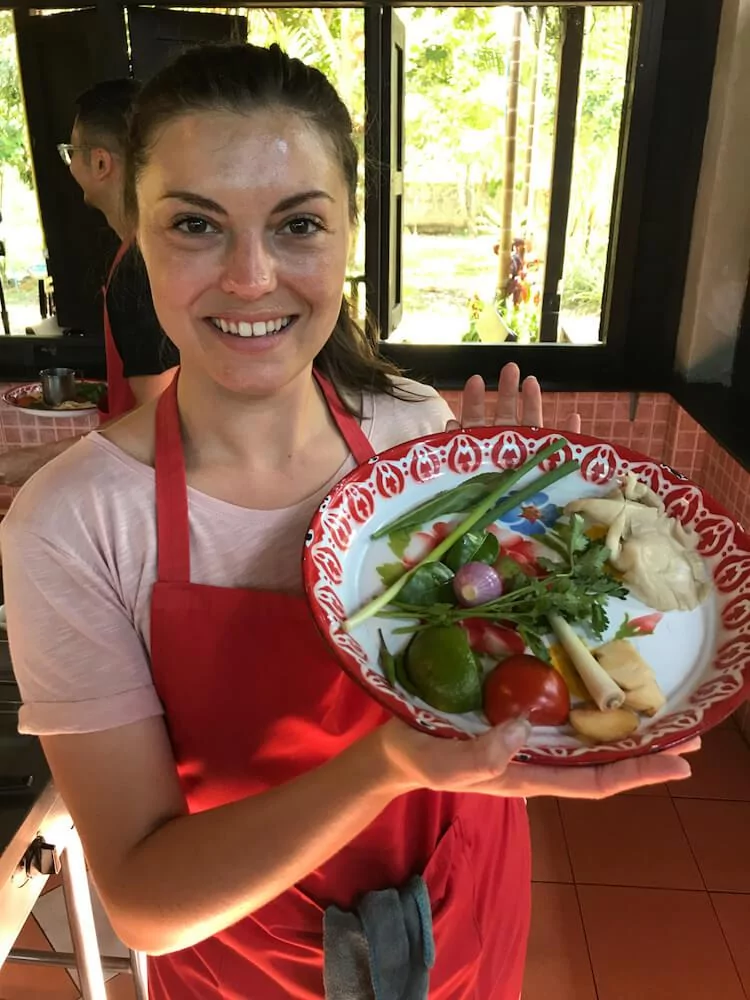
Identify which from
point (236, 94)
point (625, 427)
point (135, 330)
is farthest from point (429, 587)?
point (625, 427)

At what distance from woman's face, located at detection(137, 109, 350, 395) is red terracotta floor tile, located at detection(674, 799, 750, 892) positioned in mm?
1918

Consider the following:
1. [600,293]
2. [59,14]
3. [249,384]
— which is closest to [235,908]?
[249,384]

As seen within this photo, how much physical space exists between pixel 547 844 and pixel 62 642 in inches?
69.9

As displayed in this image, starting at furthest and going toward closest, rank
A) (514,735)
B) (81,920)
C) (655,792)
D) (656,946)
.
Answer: (655,792) < (656,946) < (81,920) < (514,735)

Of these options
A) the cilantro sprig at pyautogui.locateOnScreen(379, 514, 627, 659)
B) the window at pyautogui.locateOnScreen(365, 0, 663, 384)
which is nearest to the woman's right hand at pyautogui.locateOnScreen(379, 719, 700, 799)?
the cilantro sprig at pyautogui.locateOnScreen(379, 514, 627, 659)

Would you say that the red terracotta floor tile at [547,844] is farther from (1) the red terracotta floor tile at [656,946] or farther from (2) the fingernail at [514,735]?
(2) the fingernail at [514,735]

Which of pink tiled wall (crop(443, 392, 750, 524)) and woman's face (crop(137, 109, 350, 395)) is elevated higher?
woman's face (crop(137, 109, 350, 395))

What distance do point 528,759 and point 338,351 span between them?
2.13 feet

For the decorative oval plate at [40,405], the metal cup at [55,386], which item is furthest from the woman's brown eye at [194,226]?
the metal cup at [55,386]

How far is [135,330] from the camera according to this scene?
1.83 metres

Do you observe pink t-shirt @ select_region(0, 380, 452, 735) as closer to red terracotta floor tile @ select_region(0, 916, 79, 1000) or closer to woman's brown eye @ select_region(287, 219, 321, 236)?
woman's brown eye @ select_region(287, 219, 321, 236)

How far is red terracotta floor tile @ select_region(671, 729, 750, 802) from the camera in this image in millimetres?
2293

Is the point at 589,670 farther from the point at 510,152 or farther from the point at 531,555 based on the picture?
the point at 510,152

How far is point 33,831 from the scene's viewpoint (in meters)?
0.99
